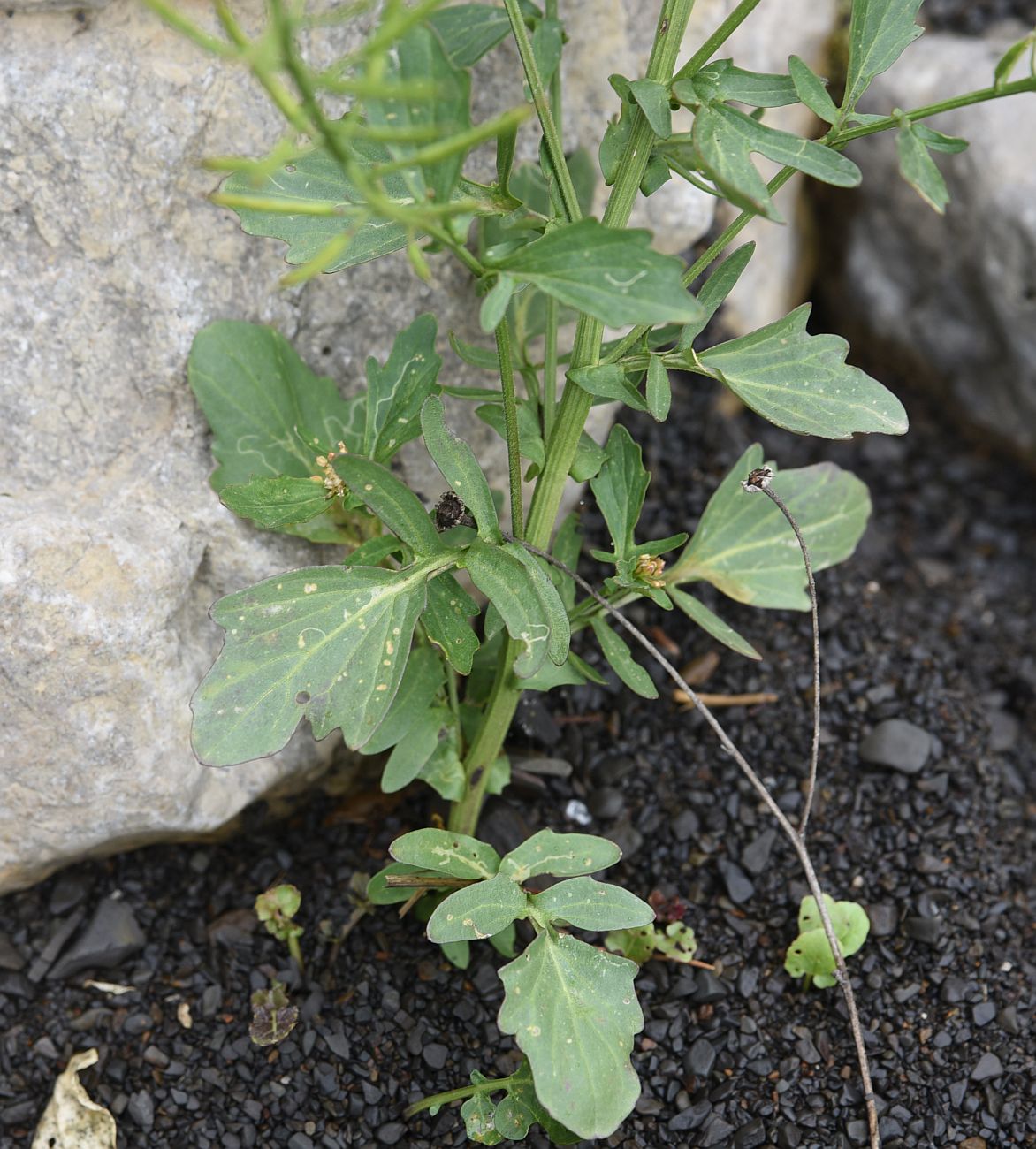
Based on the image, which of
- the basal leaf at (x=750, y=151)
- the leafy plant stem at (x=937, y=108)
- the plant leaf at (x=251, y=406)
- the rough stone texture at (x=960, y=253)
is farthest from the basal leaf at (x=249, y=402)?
the rough stone texture at (x=960, y=253)

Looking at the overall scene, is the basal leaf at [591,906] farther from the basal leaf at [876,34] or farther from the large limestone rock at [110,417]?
the basal leaf at [876,34]

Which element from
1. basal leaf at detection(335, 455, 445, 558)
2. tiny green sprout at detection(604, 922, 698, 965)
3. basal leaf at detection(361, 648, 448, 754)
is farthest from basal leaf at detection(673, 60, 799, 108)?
tiny green sprout at detection(604, 922, 698, 965)

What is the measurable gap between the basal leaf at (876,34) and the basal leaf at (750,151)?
156 millimetres

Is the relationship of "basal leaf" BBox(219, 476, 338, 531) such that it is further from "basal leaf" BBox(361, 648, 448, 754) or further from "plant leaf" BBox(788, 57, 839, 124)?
"plant leaf" BBox(788, 57, 839, 124)

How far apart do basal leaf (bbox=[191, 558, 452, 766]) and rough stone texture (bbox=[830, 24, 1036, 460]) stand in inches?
66.8

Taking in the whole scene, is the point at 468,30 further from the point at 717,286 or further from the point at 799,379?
the point at 799,379

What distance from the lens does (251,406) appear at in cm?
164

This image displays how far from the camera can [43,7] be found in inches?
61.3

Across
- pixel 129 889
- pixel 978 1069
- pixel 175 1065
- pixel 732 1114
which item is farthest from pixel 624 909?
pixel 129 889

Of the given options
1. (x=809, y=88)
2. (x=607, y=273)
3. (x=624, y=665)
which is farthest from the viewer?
(x=624, y=665)

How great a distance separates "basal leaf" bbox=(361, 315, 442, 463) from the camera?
5.10 ft

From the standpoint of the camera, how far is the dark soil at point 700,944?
1641 millimetres

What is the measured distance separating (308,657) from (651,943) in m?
0.72

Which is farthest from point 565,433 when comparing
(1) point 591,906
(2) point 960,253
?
(2) point 960,253
